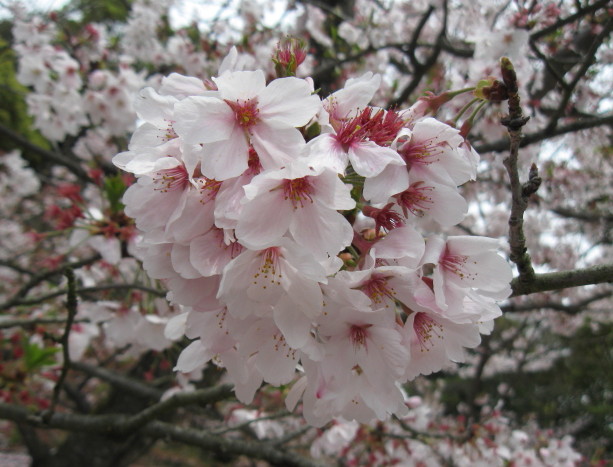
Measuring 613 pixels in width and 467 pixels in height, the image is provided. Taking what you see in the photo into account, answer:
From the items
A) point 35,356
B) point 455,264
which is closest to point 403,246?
point 455,264

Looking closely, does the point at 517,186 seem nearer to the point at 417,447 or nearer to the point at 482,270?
the point at 482,270

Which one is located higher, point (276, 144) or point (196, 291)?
point (276, 144)

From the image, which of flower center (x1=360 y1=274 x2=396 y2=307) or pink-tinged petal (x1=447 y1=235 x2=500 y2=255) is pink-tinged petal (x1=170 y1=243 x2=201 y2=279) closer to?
flower center (x1=360 y1=274 x2=396 y2=307)

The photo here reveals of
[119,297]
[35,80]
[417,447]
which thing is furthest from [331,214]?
[35,80]

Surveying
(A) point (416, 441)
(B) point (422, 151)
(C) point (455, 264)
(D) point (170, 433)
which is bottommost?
(A) point (416, 441)

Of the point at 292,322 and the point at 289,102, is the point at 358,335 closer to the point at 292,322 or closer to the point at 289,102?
the point at 292,322

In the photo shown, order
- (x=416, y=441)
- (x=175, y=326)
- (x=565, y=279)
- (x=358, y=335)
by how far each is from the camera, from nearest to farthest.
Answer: (x=358, y=335), (x=565, y=279), (x=175, y=326), (x=416, y=441)

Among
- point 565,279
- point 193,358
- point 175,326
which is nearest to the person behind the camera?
point 565,279
